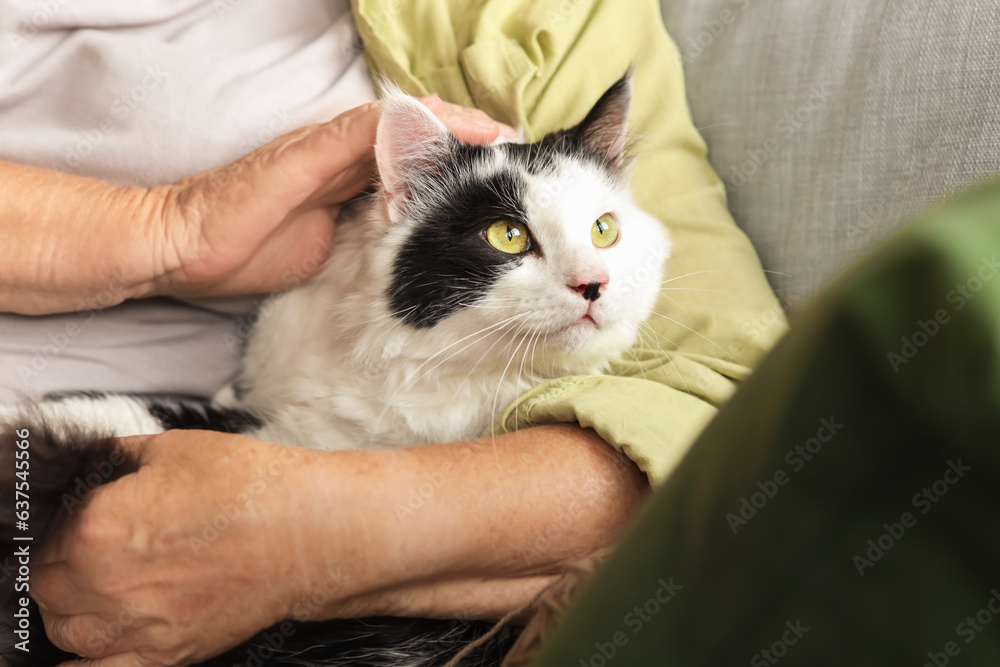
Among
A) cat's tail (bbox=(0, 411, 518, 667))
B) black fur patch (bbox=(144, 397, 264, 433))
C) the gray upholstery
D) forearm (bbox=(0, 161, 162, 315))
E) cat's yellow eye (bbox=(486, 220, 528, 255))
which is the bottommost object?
black fur patch (bbox=(144, 397, 264, 433))

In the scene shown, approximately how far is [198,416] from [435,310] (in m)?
0.55

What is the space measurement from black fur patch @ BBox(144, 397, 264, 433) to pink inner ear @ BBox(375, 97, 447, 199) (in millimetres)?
532

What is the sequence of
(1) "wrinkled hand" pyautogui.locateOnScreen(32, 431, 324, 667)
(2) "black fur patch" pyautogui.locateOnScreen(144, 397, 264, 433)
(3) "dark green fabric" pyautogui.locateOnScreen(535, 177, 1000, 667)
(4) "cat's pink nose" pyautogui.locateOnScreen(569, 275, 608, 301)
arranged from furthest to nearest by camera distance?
1. (2) "black fur patch" pyautogui.locateOnScreen(144, 397, 264, 433)
2. (4) "cat's pink nose" pyautogui.locateOnScreen(569, 275, 608, 301)
3. (1) "wrinkled hand" pyautogui.locateOnScreen(32, 431, 324, 667)
4. (3) "dark green fabric" pyautogui.locateOnScreen(535, 177, 1000, 667)

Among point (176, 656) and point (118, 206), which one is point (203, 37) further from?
point (176, 656)

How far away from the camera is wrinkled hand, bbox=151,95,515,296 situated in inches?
45.4

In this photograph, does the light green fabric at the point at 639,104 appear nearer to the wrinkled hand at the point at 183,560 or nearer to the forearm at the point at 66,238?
the wrinkled hand at the point at 183,560

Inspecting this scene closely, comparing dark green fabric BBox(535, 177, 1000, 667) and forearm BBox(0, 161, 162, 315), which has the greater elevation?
dark green fabric BBox(535, 177, 1000, 667)

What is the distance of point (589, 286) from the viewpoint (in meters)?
1.03

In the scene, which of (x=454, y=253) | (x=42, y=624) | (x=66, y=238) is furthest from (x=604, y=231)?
(x=42, y=624)

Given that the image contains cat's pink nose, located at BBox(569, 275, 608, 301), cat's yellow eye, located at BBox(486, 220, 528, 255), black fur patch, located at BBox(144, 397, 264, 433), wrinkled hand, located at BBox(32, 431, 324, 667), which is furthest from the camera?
black fur patch, located at BBox(144, 397, 264, 433)

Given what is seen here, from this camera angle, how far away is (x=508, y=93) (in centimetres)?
140

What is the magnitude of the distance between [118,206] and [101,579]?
66 cm

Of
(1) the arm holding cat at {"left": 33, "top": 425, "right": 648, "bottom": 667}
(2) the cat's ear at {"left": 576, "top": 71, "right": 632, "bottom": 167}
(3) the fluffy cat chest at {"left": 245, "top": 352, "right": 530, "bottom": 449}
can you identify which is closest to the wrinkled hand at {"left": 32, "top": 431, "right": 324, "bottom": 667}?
(1) the arm holding cat at {"left": 33, "top": 425, "right": 648, "bottom": 667}

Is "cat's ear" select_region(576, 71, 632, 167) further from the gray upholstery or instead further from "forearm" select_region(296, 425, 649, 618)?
"forearm" select_region(296, 425, 649, 618)
